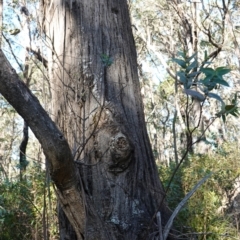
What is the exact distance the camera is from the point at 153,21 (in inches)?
652

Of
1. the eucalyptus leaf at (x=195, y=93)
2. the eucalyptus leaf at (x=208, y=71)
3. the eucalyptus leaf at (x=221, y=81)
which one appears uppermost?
the eucalyptus leaf at (x=208, y=71)

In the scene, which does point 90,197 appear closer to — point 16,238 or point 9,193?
point 16,238

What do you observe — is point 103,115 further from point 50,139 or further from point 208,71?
point 208,71

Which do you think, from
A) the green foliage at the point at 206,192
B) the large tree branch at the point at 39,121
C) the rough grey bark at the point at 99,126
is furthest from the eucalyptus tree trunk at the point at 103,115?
the green foliage at the point at 206,192

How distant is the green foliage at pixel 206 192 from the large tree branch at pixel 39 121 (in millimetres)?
1099

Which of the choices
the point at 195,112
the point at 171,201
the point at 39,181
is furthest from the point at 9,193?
the point at 195,112

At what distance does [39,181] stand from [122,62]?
229 centimetres

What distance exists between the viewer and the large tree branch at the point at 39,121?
6.20 ft

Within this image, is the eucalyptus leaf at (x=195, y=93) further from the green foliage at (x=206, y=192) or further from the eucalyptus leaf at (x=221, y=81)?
the green foliage at (x=206, y=192)

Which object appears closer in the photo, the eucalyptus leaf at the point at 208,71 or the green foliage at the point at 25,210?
the eucalyptus leaf at the point at 208,71

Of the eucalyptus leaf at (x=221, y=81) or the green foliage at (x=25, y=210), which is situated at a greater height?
the green foliage at (x=25, y=210)

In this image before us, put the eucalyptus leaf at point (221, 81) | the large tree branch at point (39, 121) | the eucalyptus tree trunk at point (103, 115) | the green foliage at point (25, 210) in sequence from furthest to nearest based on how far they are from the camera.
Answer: the green foliage at point (25, 210) → the eucalyptus tree trunk at point (103, 115) → the large tree branch at point (39, 121) → the eucalyptus leaf at point (221, 81)

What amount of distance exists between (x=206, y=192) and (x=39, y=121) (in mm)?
2922

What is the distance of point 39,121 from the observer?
1993 millimetres
